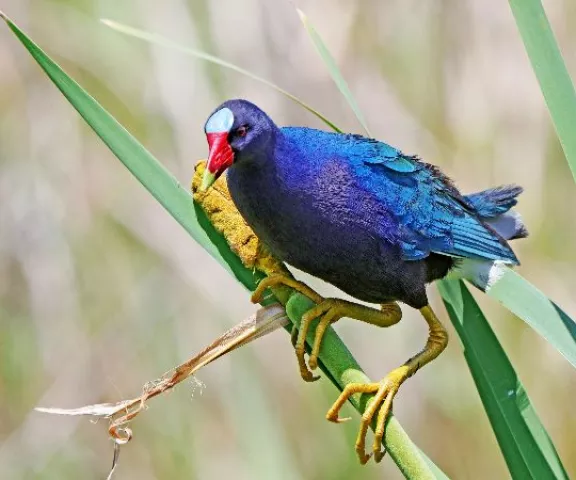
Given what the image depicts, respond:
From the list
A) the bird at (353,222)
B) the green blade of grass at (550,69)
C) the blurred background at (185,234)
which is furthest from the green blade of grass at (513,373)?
the blurred background at (185,234)

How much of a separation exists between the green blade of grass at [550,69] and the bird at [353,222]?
11.3 inches

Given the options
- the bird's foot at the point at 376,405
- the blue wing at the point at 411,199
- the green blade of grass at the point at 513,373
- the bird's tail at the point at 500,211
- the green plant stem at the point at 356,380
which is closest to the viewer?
the green plant stem at the point at 356,380

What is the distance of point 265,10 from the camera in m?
2.36

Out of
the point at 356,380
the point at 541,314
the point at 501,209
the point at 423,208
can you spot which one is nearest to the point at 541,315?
the point at 541,314

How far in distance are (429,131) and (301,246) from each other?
107 centimetres

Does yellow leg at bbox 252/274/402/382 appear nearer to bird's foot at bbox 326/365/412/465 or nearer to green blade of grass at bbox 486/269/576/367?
bird's foot at bbox 326/365/412/465

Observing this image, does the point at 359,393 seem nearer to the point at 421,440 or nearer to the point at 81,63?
the point at 421,440

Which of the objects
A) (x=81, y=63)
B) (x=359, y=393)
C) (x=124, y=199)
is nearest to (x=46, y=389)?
(x=124, y=199)

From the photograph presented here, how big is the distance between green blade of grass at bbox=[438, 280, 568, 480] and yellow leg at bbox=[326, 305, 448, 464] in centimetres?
15

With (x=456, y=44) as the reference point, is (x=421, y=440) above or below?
below

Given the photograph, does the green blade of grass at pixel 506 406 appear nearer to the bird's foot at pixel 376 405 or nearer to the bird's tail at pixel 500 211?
the bird's foot at pixel 376 405

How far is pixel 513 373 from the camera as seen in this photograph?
1.32m

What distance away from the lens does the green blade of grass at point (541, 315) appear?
1.23 metres

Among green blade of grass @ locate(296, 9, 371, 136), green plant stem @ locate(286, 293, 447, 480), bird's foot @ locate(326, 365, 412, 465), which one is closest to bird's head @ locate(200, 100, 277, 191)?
green blade of grass @ locate(296, 9, 371, 136)
